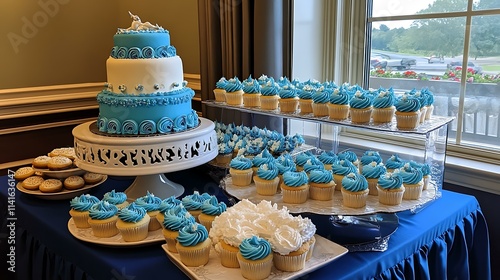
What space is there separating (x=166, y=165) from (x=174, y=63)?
0.41 metres

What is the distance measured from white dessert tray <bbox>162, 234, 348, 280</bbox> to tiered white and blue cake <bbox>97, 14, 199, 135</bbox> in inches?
21.8

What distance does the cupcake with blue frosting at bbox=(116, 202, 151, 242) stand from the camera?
1.31m

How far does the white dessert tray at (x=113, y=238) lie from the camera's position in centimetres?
131

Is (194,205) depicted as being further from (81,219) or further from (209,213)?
(81,219)

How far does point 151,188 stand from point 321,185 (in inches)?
27.5

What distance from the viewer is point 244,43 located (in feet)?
7.19

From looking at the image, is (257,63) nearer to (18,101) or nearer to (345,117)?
(345,117)

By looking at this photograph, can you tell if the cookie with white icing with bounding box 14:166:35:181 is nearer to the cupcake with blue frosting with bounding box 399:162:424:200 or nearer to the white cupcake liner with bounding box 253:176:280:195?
the white cupcake liner with bounding box 253:176:280:195

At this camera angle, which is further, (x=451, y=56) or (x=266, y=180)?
(x=451, y=56)

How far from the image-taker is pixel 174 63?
5.62 feet

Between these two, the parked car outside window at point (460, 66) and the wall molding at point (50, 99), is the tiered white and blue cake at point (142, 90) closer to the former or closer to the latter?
the wall molding at point (50, 99)

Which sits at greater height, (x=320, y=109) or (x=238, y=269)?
(x=320, y=109)

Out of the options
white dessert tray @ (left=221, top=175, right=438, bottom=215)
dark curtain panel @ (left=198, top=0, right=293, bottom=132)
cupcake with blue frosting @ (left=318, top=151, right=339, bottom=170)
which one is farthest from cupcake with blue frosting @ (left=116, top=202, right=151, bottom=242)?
dark curtain panel @ (left=198, top=0, right=293, bottom=132)

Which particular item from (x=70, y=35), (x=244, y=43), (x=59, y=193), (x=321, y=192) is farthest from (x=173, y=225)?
(x=70, y=35)
